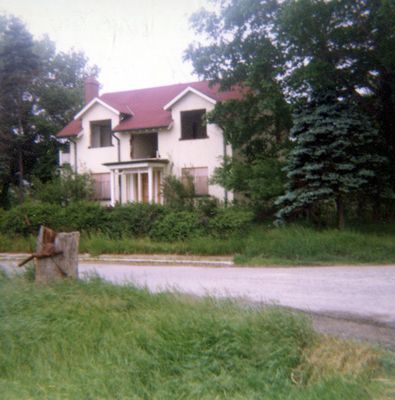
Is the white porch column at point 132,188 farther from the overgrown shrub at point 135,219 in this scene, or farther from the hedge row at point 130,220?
the overgrown shrub at point 135,219

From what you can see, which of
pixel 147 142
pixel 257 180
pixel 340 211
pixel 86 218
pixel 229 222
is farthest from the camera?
pixel 147 142

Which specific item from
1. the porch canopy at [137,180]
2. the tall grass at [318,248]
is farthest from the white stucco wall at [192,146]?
the tall grass at [318,248]

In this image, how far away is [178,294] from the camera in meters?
7.98

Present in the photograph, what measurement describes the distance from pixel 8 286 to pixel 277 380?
514 centimetres

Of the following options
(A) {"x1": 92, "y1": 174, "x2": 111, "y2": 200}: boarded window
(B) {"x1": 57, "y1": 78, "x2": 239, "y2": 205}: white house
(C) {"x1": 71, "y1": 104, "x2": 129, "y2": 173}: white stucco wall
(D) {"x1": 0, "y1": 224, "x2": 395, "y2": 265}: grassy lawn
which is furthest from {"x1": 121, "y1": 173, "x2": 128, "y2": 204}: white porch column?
(D) {"x1": 0, "y1": 224, "x2": 395, "y2": 265}: grassy lawn

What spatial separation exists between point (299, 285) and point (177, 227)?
1027cm

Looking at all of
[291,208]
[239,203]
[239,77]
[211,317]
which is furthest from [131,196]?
[211,317]

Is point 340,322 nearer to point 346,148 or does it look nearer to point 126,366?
point 126,366

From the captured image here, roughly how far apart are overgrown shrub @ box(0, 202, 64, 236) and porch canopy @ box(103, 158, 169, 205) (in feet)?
15.4

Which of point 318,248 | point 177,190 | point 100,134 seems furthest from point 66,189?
point 318,248

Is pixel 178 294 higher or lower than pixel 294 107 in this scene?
lower

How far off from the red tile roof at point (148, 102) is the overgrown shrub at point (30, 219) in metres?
7.38

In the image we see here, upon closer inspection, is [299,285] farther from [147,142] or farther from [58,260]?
[147,142]

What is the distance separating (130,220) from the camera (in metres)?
22.6
